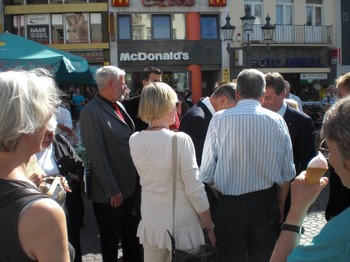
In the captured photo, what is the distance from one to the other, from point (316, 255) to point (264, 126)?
1.72 m

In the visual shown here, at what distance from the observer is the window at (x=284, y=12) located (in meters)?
25.4

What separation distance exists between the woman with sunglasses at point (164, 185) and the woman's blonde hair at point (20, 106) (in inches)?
57.6

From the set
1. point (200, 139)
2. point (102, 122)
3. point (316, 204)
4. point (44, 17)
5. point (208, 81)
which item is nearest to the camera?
point (102, 122)

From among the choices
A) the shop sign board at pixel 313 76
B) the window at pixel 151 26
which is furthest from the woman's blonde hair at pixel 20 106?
the shop sign board at pixel 313 76

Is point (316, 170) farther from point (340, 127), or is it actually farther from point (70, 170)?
point (70, 170)

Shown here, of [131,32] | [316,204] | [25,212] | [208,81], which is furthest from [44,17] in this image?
[25,212]

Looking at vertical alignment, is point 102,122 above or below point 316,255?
above

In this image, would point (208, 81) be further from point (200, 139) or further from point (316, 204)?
point (200, 139)

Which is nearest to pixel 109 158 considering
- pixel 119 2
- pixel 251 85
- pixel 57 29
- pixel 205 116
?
pixel 205 116

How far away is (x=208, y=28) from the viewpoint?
24.2 meters

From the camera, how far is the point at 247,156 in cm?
311

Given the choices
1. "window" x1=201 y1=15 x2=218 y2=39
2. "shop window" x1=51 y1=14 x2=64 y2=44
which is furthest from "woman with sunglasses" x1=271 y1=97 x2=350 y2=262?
"shop window" x1=51 y1=14 x2=64 y2=44

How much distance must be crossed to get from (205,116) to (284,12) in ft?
75.8

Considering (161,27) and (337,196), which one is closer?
(337,196)
